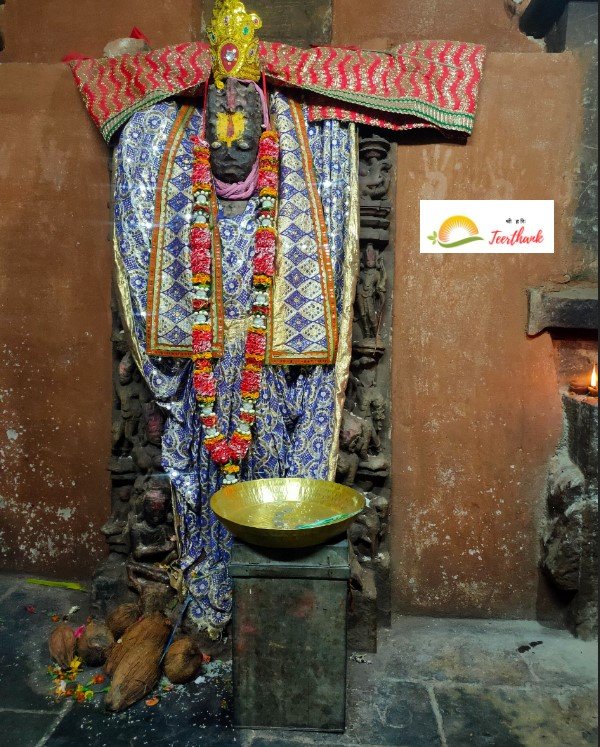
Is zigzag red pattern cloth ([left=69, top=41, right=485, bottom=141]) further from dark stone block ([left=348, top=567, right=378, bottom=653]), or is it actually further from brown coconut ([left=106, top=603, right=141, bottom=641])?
brown coconut ([left=106, top=603, right=141, bottom=641])

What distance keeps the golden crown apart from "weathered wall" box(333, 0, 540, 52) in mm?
705

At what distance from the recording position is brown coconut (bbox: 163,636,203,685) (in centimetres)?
257

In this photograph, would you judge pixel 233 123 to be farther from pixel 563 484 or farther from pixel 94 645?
pixel 94 645

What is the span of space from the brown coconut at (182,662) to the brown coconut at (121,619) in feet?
1.01

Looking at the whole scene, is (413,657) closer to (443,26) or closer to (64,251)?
(64,251)

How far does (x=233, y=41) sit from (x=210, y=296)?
1.05 m

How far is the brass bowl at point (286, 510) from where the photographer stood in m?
2.21

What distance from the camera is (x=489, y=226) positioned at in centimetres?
297

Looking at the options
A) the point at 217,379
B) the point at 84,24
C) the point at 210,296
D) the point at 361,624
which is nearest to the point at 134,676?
the point at 361,624

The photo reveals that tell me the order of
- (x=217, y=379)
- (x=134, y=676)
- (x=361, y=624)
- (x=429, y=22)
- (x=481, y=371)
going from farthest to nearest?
(x=429, y=22) < (x=481, y=371) < (x=217, y=379) < (x=361, y=624) < (x=134, y=676)

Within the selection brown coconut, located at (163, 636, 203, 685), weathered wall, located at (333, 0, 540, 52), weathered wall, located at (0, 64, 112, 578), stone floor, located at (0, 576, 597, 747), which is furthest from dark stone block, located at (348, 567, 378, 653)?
weathered wall, located at (333, 0, 540, 52)

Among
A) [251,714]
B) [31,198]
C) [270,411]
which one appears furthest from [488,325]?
[31,198]

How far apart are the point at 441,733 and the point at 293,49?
2.80 metres

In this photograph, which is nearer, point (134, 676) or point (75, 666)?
point (134, 676)
